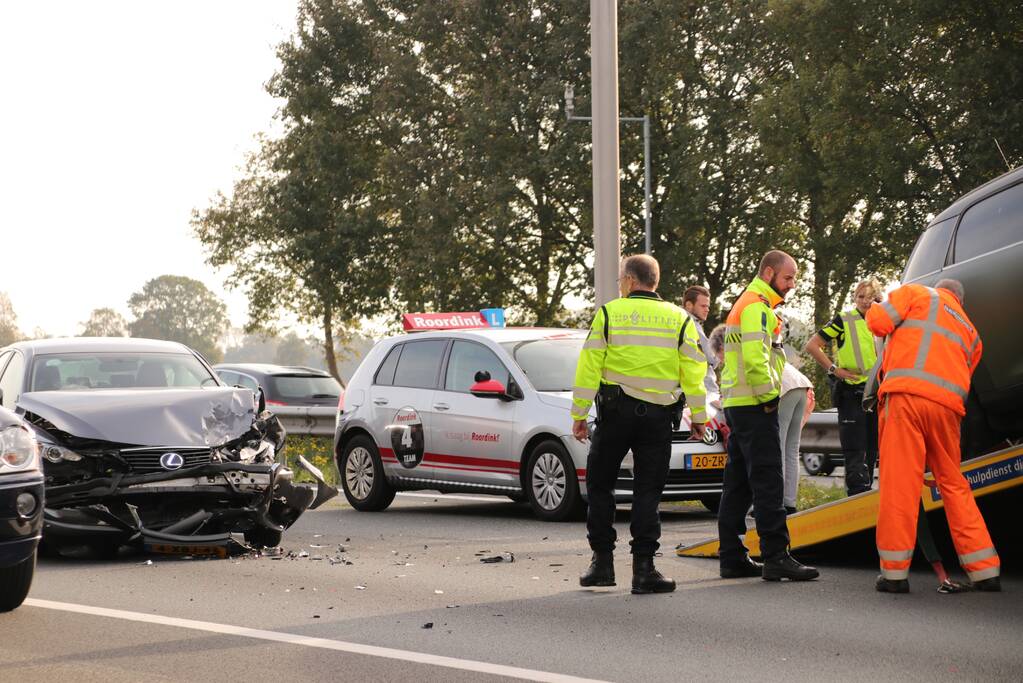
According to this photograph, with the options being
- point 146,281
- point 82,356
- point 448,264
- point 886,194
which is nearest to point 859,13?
point 886,194

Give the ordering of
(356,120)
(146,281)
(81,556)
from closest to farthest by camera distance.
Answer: (81,556), (356,120), (146,281)

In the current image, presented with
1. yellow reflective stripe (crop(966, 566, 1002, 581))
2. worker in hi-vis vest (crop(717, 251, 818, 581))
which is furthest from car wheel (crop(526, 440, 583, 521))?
yellow reflective stripe (crop(966, 566, 1002, 581))

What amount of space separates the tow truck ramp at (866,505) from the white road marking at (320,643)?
3.00 m

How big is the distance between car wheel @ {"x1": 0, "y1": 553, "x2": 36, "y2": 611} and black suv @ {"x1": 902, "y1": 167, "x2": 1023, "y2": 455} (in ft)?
17.1

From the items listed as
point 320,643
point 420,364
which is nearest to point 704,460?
point 420,364

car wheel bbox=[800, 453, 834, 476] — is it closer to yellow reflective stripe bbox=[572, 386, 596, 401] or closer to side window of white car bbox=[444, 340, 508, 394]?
side window of white car bbox=[444, 340, 508, 394]

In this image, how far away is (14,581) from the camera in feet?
24.4

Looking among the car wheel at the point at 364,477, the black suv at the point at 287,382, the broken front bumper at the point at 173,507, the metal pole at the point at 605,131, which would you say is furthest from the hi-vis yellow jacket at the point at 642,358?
the black suv at the point at 287,382

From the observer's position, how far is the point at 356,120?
4153 centimetres

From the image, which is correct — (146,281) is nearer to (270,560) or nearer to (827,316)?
(827,316)

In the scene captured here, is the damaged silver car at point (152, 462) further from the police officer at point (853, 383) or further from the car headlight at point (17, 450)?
the police officer at point (853, 383)

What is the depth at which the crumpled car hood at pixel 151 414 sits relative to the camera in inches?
376

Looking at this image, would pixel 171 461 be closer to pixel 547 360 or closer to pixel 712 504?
pixel 547 360

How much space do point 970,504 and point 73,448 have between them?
5420 millimetres
